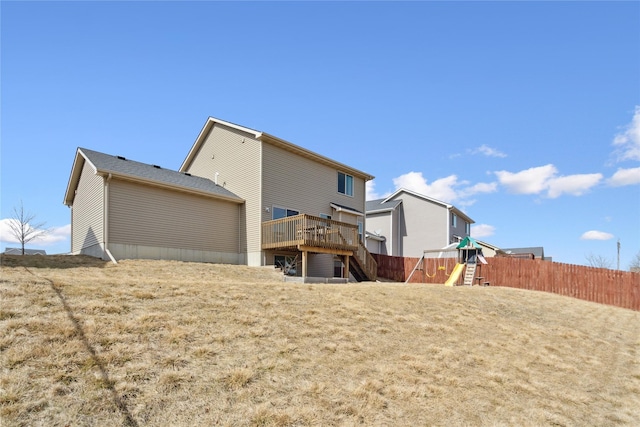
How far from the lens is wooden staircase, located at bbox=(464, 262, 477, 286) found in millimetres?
20623

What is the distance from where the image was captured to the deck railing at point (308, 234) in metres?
16.1

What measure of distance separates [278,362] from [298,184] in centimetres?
1489

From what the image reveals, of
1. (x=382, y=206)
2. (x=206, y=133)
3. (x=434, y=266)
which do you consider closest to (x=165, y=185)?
(x=206, y=133)

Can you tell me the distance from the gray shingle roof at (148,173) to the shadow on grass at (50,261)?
3293mm

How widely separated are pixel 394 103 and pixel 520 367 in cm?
1251

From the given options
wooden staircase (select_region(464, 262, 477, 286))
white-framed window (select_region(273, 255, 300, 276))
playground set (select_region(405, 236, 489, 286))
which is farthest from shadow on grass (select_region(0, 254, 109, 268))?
wooden staircase (select_region(464, 262, 477, 286))

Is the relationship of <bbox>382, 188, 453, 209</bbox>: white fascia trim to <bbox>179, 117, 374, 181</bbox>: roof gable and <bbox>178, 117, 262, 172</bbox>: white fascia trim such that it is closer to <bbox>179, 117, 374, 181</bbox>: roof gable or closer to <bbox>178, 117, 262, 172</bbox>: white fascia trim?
<bbox>179, 117, 374, 181</bbox>: roof gable

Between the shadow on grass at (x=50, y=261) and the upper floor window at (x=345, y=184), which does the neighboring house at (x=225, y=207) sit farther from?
the shadow on grass at (x=50, y=261)

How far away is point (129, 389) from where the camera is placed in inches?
173

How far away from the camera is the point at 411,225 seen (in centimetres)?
3409

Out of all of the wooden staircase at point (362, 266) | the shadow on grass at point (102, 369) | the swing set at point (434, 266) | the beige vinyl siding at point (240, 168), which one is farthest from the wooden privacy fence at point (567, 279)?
the shadow on grass at point (102, 369)

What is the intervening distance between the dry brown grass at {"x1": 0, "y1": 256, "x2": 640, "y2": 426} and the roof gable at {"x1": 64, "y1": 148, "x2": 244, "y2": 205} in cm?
771

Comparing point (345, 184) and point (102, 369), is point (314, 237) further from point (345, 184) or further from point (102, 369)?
point (102, 369)

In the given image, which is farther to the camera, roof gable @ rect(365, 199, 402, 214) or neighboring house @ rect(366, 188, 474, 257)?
roof gable @ rect(365, 199, 402, 214)
